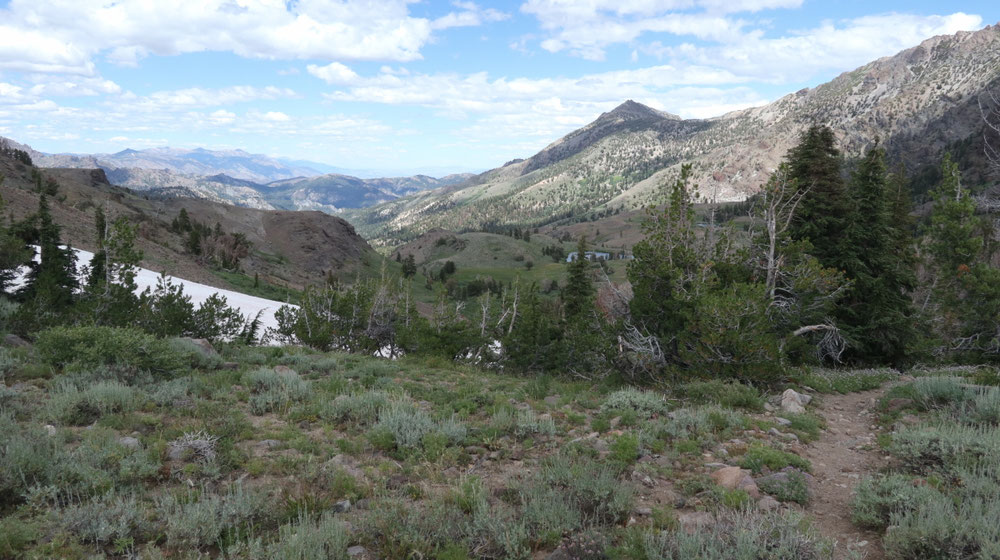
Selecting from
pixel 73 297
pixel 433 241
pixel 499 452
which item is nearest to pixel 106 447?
pixel 499 452

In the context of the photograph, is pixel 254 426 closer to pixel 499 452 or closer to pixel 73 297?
pixel 499 452

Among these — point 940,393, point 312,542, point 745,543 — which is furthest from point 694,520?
point 940,393

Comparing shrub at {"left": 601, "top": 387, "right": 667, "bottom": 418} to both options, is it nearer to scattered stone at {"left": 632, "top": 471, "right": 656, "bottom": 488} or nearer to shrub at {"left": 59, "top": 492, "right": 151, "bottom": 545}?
scattered stone at {"left": 632, "top": 471, "right": 656, "bottom": 488}

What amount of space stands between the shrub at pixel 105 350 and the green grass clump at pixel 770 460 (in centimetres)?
1081

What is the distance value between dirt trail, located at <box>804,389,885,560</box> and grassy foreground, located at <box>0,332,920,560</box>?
13.8 inches

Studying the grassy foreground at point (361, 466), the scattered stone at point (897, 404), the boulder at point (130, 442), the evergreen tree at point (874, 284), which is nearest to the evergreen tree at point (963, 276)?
the evergreen tree at point (874, 284)

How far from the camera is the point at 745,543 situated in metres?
4.18

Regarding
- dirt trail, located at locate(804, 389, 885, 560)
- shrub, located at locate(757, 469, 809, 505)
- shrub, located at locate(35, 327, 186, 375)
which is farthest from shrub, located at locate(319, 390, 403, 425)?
dirt trail, located at locate(804, 389, 885, 560)

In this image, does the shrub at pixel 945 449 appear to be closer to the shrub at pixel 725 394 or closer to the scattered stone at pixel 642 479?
the shrub at pixel 725 394

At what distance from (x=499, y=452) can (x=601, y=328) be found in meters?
7.42

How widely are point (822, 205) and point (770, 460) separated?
16080 mm

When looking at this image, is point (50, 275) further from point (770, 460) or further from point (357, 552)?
point (770, 460)

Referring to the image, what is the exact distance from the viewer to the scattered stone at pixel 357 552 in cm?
459

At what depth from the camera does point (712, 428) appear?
8.08 m
